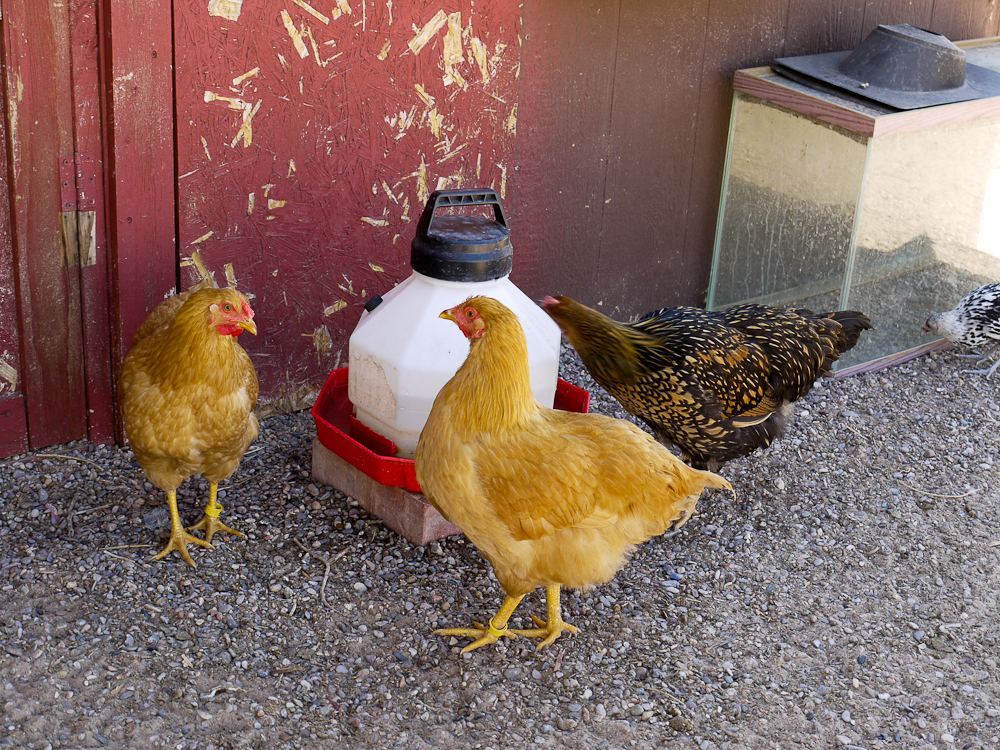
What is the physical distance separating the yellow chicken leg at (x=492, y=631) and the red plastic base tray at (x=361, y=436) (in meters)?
A: 0.49

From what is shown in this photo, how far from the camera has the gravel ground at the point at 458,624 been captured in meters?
2.89

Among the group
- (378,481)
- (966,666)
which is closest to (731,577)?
(966,666)

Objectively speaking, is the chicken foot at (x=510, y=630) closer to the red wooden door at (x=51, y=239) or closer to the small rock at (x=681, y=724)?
the small rock at (x=681, y=724)

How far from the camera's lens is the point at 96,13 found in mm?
3484

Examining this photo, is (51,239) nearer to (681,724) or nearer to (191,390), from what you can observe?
(191,390)

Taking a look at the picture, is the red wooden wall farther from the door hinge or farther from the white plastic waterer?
the white plastic waterer

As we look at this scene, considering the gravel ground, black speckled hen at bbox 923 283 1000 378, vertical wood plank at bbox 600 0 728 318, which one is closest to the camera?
the gravel ground

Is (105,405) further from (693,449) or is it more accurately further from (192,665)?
(693,449)

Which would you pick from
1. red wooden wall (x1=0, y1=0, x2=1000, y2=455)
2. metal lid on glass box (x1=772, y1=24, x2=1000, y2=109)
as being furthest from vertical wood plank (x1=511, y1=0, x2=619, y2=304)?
metal lid on glass box (x1=772, y1=24, x2=1000, y2=109)

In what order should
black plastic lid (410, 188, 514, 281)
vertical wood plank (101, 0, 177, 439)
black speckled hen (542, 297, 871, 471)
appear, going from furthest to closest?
black speckled hen (542, 297, 871, 471) < vertical wood plank (101, 0, 177, 439) < black plastic lid (410, 188, 514, 281)

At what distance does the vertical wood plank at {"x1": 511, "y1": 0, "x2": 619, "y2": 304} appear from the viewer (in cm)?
464

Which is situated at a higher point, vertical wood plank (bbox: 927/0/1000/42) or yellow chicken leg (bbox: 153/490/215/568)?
vertical wood plank (bbox: 927/0/1000/42)

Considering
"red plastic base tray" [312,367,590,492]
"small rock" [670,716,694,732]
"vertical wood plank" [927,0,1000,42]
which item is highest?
"vertical wood plank" [927,0,1000,42]

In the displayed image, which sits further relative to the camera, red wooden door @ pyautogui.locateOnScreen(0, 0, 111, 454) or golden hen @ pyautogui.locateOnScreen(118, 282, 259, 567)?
red wooden door @ pyautogui.locateOnScreen(0, 0, 111, 454)
